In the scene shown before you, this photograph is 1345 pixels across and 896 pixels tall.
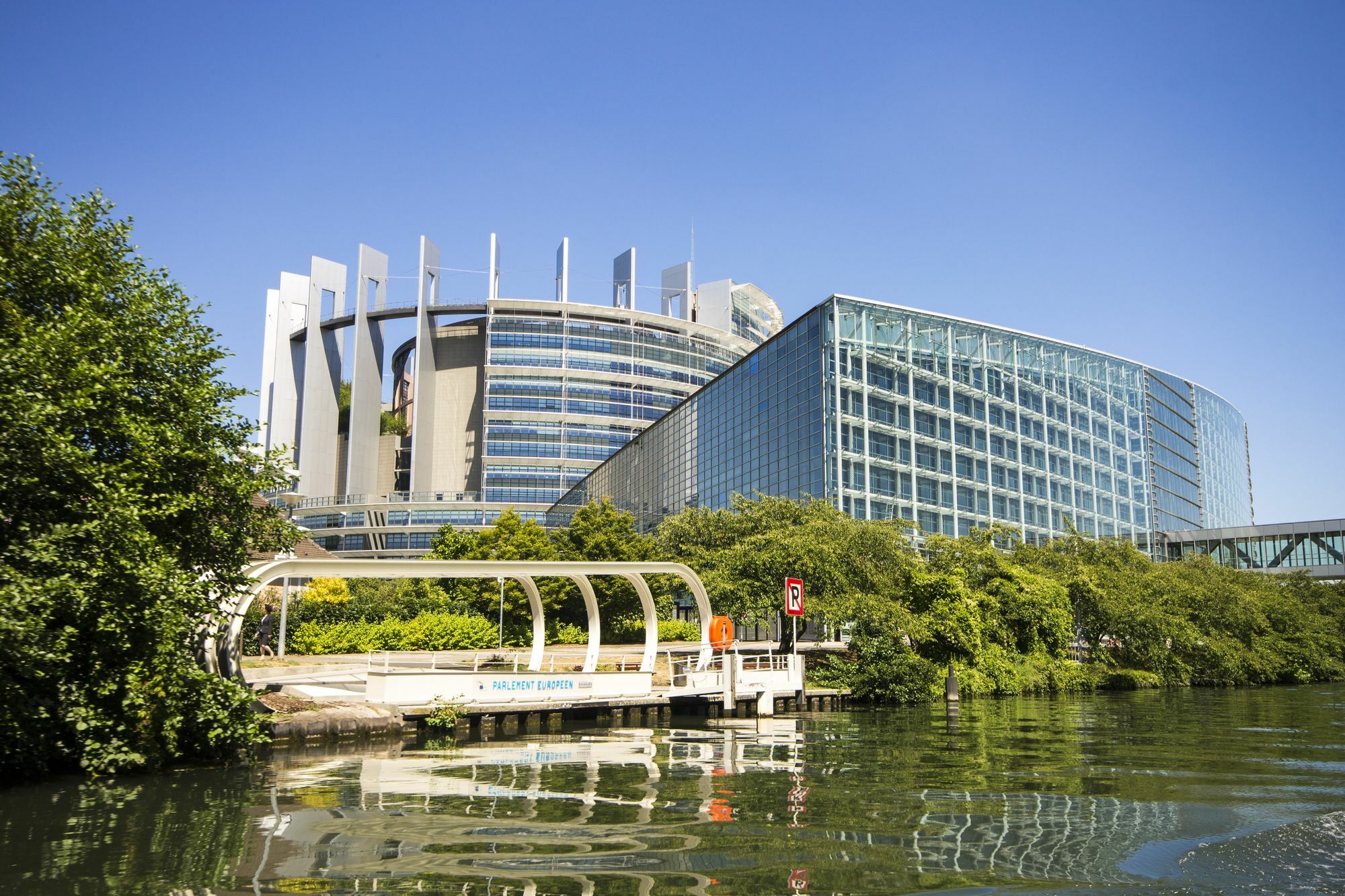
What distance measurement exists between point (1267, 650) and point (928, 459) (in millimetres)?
21042

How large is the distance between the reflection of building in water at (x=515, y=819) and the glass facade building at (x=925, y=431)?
1507 inches

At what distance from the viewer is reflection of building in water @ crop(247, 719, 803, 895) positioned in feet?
34.3

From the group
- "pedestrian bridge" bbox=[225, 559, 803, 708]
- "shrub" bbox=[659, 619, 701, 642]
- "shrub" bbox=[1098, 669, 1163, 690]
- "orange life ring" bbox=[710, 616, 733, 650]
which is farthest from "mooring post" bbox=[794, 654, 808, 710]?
"shrub" bbox=[659, 619, 701, 642]

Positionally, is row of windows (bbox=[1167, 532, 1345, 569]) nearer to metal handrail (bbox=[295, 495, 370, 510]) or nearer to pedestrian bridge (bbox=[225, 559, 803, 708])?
pedestrian bridge (bbox=[225, 559, 803, 708])

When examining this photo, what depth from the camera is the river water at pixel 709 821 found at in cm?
1027

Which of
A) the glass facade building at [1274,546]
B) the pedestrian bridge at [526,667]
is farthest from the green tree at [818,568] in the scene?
the glass facade building at [1274,546]

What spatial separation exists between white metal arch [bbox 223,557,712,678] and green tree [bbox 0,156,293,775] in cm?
109

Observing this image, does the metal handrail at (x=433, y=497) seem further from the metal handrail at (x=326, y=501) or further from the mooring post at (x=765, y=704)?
the mooring post at (x=765, y=704)

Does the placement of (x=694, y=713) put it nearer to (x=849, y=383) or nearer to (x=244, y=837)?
(x=244, y=837)

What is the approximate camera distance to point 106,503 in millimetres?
15977

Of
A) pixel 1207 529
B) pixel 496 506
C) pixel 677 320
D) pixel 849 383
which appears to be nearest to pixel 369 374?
pixel 496 506

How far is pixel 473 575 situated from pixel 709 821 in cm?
1308

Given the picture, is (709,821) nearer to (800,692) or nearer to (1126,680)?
(800,692)

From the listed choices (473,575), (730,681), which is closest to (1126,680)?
(730,681)
